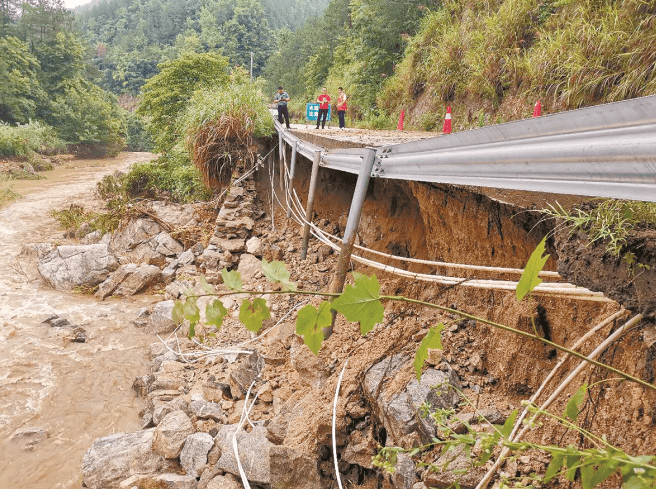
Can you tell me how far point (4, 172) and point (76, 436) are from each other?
2077cm

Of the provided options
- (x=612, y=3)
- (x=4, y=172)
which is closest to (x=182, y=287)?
(x=612, y=3)

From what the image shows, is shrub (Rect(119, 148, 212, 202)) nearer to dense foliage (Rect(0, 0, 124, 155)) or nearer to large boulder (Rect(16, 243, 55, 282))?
large boulder (Rect(16, 243, 55, 282))

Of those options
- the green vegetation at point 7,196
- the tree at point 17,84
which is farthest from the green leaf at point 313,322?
the tree at point 17,84

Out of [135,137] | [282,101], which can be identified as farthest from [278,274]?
[135,137]

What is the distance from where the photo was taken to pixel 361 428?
82.7 inches

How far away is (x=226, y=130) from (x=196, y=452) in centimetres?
604

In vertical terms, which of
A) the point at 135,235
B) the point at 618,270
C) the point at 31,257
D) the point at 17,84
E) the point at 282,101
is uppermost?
the point at 17,84

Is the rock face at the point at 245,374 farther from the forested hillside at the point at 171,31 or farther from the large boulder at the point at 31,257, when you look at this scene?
the forested hillside at the point at 171,31

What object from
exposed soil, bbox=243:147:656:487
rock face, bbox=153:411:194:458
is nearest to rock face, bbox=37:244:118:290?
rock face, bbox=153:411:194:458

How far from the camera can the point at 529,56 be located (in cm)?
626

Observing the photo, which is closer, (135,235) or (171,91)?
(135,235)

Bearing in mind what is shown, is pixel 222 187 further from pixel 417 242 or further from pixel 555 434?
pixel 555 434

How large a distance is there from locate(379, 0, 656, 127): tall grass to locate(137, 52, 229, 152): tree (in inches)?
226

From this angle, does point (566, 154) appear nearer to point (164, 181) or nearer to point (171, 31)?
point (164, 181)
